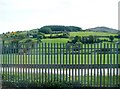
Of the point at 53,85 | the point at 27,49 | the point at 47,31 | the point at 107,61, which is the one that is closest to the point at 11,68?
the point at 27,49

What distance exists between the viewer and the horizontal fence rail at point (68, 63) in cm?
1245

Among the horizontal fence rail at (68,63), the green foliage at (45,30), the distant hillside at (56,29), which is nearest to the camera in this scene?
the horizontal fence rail at (68,63)

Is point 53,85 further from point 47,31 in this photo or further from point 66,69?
point 47,31

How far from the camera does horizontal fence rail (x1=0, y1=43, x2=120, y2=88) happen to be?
40.9 ft

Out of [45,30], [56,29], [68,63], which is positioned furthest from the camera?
[45,30]

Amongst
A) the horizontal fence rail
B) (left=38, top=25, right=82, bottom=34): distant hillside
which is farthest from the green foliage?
the horizontal fence rail

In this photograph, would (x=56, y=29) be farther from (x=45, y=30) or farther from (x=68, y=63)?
(x=68, y=63)

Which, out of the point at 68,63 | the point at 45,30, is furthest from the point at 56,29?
the point at 68,63

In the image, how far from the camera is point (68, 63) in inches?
499

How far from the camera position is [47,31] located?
23047mm

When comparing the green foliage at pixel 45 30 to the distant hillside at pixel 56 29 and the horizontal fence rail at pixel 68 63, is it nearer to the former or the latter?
the distant hillside at pixel 56 29

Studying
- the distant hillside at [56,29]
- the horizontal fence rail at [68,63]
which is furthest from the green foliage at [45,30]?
the horizontal fence rail at [68,63]

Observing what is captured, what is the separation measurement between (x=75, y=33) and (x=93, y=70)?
1124 cm

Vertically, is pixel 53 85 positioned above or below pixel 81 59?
below
